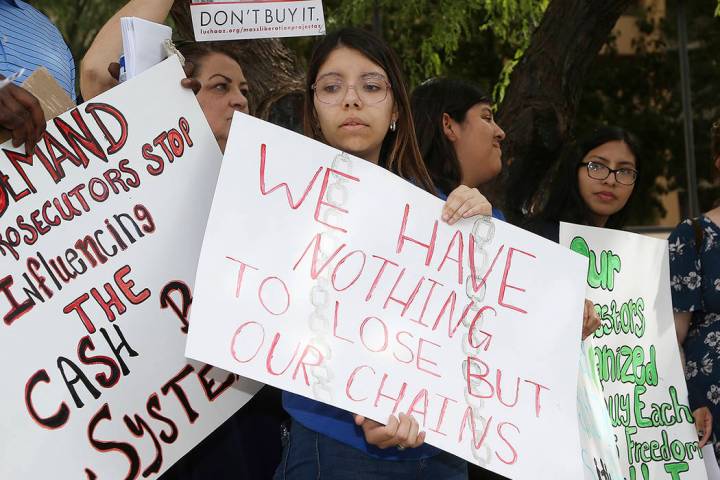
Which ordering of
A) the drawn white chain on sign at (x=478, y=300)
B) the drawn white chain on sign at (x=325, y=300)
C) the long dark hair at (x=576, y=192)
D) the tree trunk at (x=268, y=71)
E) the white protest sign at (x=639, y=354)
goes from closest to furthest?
1. the drawn white chain on sign at (x=325, y=300)
2. the drawn white chain on sign at (x=478, y=300)
3. the white protest sign at (x=639, y=354)
4. the long dark hair at (x=576, y=192)
5. the tree trunk at (x=268, y=71)

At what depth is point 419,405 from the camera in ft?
7.45

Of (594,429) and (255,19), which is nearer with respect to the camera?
(594,429)

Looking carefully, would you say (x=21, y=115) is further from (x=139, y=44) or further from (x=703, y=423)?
(x=703, y=423)

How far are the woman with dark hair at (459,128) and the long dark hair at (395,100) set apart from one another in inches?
30.7

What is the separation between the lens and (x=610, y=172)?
3.66m

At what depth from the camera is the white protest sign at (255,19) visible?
3289mm

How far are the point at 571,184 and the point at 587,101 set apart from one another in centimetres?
573

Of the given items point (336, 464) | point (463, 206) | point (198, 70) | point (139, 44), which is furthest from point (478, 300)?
point (198, 70)

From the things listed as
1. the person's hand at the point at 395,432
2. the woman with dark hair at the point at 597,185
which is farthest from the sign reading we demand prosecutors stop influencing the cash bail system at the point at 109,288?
the woman with dark hair at the point at 597,185

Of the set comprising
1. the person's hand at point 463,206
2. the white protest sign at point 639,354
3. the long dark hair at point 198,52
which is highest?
the person's hand at point 463,206

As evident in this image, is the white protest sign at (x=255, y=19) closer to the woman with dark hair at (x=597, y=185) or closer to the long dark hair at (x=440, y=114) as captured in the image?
the long dark hair at (x=440, y=114)

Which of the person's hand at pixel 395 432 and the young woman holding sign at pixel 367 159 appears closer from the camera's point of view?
the person's hand at pixel 395 432

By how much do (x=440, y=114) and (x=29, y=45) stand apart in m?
1.39

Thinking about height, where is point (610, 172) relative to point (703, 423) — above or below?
above
